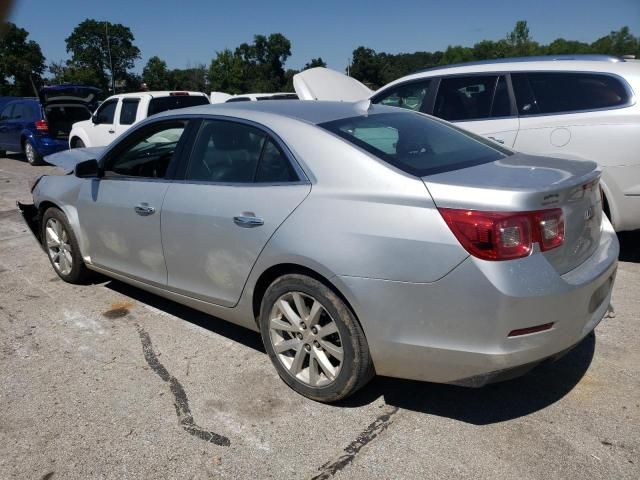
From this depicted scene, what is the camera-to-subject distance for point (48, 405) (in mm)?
3088

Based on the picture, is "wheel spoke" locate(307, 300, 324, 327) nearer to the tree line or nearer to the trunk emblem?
the trunk emblem

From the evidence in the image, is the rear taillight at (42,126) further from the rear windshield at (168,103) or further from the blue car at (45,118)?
the rear windshield at (168,103)

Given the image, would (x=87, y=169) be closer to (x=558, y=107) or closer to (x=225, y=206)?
(x=225, y=206)

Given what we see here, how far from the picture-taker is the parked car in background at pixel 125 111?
34.9ft

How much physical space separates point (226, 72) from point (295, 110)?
7678 centimetres

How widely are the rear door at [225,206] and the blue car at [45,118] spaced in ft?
36.4

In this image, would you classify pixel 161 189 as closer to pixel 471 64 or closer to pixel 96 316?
pixel 96 316

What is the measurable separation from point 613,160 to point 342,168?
301 cm

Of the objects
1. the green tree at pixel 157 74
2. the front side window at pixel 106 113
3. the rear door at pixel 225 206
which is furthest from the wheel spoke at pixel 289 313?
the green tree at pixel 157 74

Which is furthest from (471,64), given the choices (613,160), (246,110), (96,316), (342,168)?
(96,316)

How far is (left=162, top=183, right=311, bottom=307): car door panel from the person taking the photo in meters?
3.01

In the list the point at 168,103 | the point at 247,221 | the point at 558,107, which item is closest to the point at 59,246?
the point at 247,221

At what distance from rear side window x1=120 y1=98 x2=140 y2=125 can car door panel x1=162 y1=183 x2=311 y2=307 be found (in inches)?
316

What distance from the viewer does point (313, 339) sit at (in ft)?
9.62
